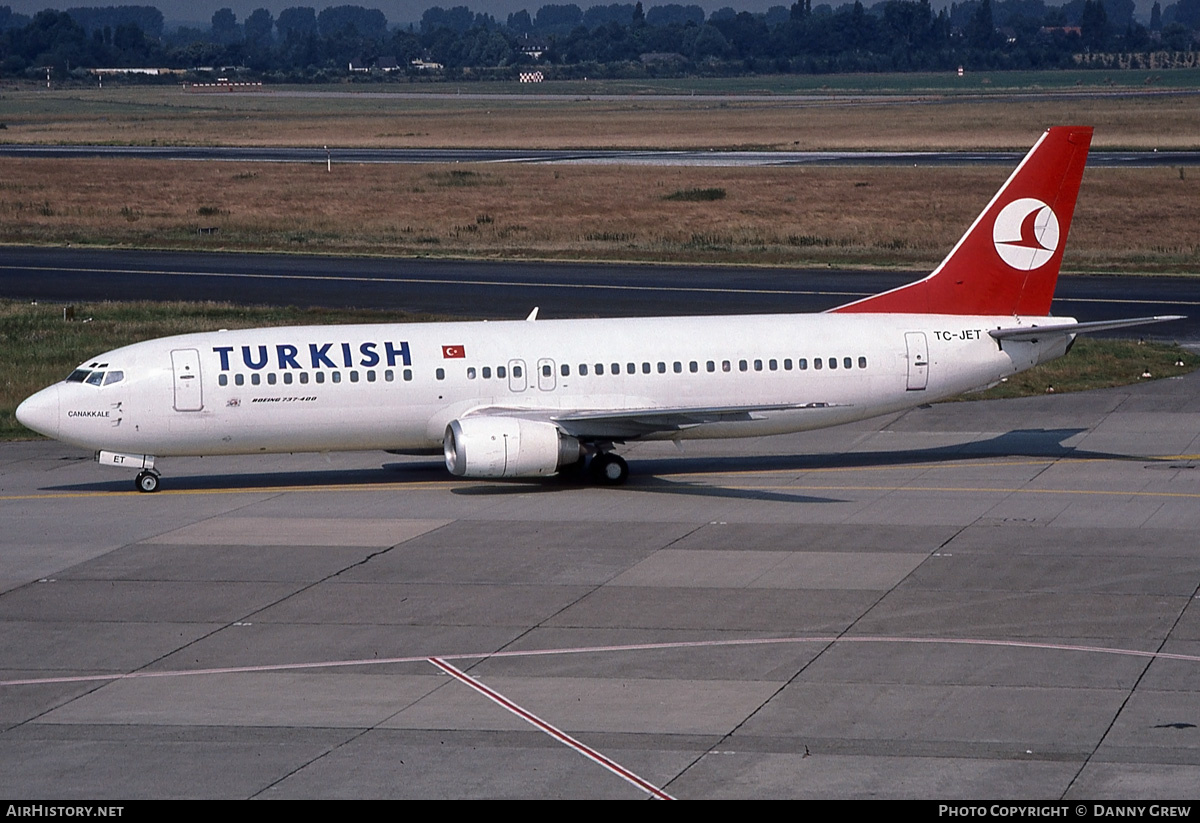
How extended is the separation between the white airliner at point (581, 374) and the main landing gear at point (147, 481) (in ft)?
0.15

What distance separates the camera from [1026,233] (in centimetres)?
3928

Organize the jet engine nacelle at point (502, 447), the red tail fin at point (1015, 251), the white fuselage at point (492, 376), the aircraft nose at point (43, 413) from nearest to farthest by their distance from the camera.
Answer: the jet engine nacelle at point (502, 447)
the aircraft nose at point (43, 413)
the white fuselage at point (492, 376)
the red tail fin at point (1015, 251)

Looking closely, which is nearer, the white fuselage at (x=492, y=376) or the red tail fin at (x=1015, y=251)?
the white fuselage at (x=492, y=376)

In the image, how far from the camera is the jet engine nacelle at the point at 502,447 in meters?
34.4

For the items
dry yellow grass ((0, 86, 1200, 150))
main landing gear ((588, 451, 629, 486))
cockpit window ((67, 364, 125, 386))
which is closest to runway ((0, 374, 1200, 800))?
main landing gear ((588, 451, 629, 486))

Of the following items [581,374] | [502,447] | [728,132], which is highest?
[728,132]

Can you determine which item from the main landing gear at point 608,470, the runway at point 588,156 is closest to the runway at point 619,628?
the main landing gear at point 608,470

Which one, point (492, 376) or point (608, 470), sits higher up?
point (492, 376)

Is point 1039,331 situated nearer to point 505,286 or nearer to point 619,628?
point 619,628

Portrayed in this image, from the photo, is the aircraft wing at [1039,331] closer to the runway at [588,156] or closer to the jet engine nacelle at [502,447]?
the jet engine nacelle at [502,447]

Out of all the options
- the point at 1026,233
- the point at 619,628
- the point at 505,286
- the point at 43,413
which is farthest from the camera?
the point at 505,286

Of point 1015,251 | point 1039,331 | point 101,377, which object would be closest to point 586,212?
point 1015,251

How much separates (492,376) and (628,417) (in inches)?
133

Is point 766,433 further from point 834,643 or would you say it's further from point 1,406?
point 1,406
